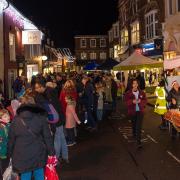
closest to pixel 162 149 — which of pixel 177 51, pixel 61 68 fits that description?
pixel 177 51

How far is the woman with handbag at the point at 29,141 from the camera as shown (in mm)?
6020

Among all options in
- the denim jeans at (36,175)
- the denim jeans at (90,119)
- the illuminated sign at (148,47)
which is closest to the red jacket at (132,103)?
the denim jeans at (90,119)

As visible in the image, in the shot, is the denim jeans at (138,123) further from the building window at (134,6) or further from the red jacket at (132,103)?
the building window at (134,6)

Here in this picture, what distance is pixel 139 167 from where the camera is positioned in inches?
368

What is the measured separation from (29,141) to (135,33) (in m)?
39.4

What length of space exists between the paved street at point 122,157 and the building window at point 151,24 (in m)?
22.2

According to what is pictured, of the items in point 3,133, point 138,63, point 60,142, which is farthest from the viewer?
Result: point 138,63

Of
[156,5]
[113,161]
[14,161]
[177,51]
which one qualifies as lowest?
[113,161]

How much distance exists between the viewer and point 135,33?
4456 centimetres

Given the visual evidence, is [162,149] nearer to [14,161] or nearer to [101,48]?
[14,161]

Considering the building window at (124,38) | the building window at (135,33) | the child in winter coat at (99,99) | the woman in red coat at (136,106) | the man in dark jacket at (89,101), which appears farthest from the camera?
Answer: the building window at (124,38)

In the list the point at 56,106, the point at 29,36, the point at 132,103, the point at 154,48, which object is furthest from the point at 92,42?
the point at 56,106

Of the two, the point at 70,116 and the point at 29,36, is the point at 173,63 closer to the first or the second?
the point at 70,116

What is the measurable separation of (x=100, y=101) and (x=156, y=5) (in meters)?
20.7
